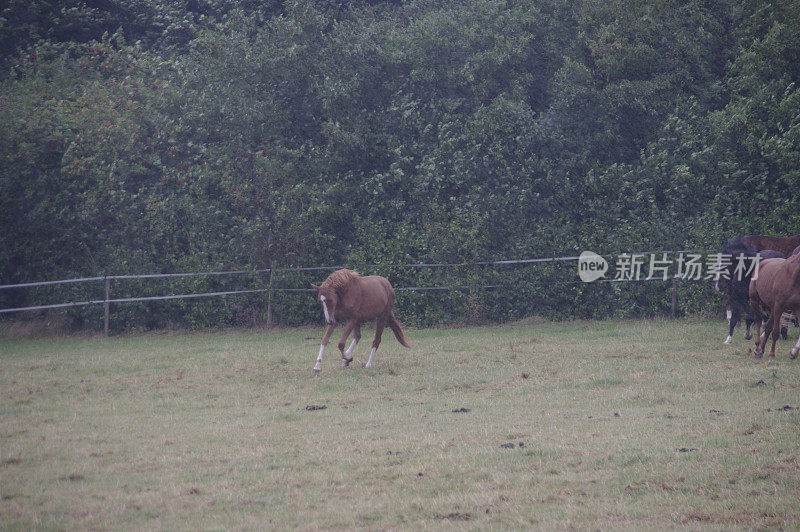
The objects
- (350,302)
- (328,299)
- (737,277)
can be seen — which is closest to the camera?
(328,299)

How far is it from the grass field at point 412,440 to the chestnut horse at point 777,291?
397 mm

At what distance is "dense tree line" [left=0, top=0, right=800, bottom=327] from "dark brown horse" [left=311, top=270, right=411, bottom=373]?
6477mm

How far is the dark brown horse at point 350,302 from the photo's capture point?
1279 centimetres

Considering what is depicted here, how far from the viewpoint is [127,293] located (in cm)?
2045

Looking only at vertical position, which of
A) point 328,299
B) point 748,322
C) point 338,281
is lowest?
point 748,322

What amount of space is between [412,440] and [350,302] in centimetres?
547

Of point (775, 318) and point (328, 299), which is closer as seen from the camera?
point (775, 318)

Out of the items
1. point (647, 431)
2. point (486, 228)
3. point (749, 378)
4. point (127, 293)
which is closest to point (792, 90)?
point (486, 228)

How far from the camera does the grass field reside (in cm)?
588

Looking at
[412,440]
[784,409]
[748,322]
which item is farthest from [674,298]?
[412,440]

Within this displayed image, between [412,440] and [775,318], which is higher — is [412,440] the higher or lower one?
the lower one

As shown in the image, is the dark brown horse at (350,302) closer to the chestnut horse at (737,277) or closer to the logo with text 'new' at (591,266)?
the chestnut horse at (737,277)

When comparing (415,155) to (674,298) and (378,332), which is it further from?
(378,332)

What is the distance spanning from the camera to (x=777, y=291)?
1259 centimetres
